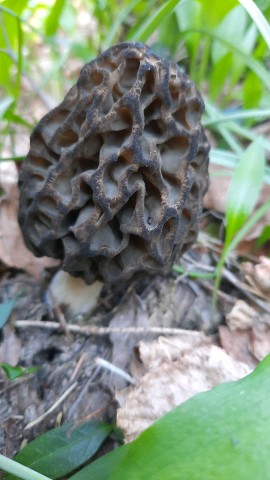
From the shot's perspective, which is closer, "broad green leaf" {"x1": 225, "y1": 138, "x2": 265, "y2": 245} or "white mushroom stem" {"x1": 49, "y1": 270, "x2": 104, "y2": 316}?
"broad green leaf" {"x1": 225, "y1": 138, "x2": 265, "y2": 245}

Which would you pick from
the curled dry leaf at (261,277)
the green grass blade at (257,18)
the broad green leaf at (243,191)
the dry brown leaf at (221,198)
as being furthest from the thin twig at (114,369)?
the green grass blade at (257,18)

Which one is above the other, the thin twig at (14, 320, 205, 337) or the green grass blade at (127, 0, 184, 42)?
the green grass blade at (127, 0, 184, 42)

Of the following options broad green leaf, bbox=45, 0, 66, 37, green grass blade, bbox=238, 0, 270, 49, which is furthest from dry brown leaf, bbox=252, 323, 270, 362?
broad green leaf, bbox=45, 0, 66, 37

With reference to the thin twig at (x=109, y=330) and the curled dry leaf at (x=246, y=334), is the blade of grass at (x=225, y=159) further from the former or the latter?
the thin twig at (x=109, y=330)

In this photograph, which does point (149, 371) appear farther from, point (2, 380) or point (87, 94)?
point (87, 94)

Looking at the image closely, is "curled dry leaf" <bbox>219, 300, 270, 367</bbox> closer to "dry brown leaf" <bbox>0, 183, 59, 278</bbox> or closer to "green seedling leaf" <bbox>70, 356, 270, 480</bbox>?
"green seedling leaf" <bbox>70, 356, 270, 480</bbox>

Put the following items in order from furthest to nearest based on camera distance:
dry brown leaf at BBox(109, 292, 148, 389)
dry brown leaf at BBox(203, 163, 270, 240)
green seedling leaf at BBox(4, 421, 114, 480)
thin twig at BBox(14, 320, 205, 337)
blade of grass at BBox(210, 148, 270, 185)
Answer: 1. dry brown leaf at BBox(203, 163, 270, 240)
2. blade of grass at BBox(210, 148, 270, 185)
3. thin twig at BBox(14, 320, 205, 337)
4. dry brown leaf at BBox(109, 292, 148, 389)
5. green seedling leaf at BBox(4, 421, 114, 480)
